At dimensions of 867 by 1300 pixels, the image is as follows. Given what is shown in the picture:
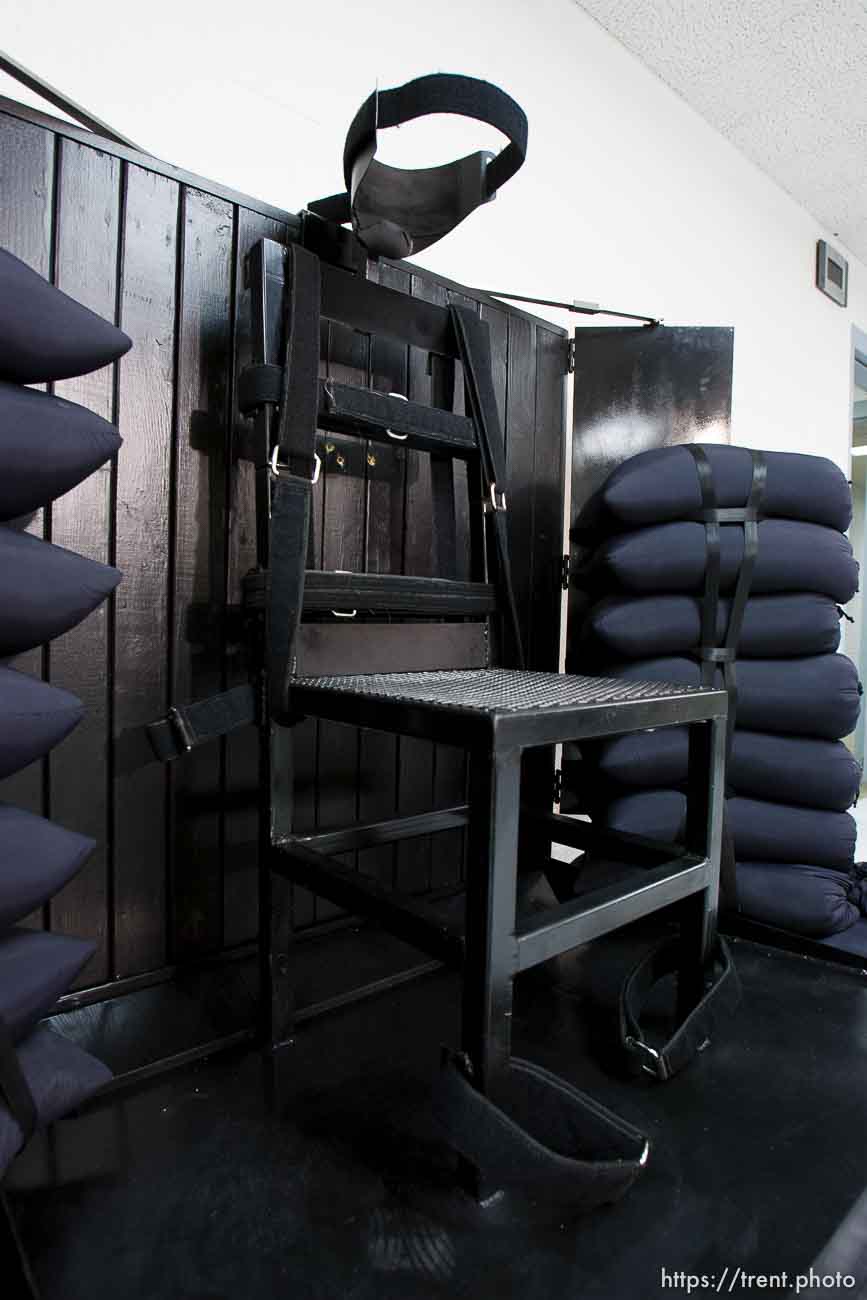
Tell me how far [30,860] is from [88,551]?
0.39 metres

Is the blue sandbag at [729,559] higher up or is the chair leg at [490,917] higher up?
the blue sandbag at [729,559]

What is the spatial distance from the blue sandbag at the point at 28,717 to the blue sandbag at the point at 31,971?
0.16m

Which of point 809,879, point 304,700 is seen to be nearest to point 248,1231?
point 304,700

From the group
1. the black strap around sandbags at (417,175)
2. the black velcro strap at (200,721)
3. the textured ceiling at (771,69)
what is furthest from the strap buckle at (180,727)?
the textured ceiling at (771,69)

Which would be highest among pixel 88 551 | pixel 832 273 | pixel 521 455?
pixel 832 273

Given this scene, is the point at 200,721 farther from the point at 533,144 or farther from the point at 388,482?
the point at 533,144

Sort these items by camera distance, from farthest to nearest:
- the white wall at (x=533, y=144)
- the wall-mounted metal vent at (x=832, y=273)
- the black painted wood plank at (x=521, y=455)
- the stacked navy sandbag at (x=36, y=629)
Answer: the wall-mounted metal vent at (x=832, y=273)
the black painted wood plank at (x=521, y=455)
the white wall at (x=533, y=144)
the stacked navy sandbag at (x=36, y=629)

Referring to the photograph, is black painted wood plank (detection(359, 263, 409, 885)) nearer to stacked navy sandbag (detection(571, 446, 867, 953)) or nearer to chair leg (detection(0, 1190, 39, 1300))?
stacked navy sandbag (detection(571, 446, 867, 953))

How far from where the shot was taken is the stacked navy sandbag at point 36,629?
0.66 meters

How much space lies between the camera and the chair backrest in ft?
3.16

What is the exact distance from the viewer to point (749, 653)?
135 cm

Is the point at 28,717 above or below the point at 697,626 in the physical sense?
below

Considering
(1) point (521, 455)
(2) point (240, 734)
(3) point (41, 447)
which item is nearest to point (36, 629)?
(3) point (41, 447)

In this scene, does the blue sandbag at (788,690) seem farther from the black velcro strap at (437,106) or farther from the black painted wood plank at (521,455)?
the black velcro strap at (437,106)
